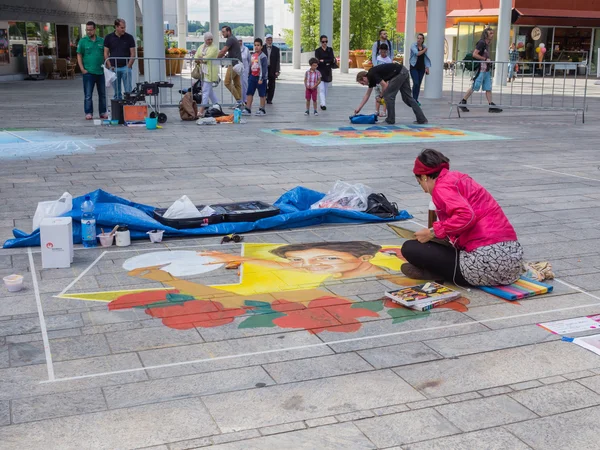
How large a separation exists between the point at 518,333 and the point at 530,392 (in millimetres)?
841

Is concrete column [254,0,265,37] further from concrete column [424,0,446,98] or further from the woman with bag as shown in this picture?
the woman with bag

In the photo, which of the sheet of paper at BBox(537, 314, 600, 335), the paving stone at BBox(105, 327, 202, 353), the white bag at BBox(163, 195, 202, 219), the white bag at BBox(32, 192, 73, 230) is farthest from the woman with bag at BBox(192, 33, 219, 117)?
the sheet of paper at BBox(537, 314, 600, 335)

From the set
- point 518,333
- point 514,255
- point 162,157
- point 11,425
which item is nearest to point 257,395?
point 11,425

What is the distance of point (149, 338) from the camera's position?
4535 mm

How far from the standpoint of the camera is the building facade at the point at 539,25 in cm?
3756

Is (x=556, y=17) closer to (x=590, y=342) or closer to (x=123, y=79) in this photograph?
(x=123, y=79)

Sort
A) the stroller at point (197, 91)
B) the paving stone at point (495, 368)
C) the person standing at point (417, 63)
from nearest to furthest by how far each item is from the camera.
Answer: the paving stone at point (495, 368)
the stroller at point (197, 91)
the person standing at point (417, 63)

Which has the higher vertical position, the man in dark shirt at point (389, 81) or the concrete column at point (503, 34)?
the concrete column at point (503, 34)

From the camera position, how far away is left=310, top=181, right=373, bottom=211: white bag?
7621 millimetres

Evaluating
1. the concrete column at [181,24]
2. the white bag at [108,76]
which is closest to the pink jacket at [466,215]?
the white bag at [108,76]

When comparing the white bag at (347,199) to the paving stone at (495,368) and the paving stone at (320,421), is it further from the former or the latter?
the paving stone at (320,421)

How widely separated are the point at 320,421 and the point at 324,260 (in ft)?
8.84

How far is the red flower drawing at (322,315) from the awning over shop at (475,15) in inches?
1370

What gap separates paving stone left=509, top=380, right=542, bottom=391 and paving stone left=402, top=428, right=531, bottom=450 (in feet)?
1.68
